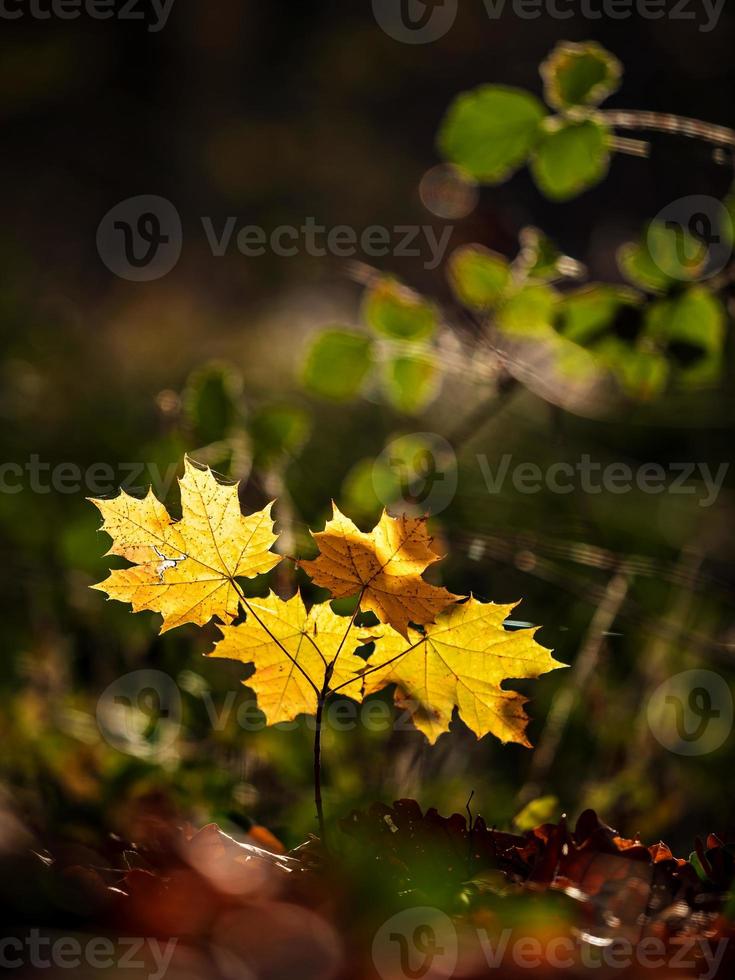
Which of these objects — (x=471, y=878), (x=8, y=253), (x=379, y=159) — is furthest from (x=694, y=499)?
(x=379, y=159)

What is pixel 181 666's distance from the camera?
2.72 ft

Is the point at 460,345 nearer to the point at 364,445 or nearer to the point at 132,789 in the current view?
the point at 132,789

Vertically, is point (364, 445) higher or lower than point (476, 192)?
lower

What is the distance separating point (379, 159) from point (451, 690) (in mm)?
3812

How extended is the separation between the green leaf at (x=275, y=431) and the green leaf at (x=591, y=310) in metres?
0.28

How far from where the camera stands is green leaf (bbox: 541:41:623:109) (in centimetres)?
70
